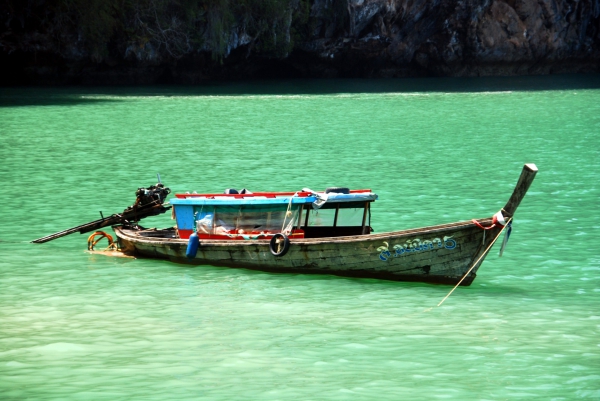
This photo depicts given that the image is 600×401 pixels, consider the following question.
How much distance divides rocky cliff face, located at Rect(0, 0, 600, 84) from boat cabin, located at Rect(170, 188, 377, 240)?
1917 inches

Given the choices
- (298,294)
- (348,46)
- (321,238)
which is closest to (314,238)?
(321,238)

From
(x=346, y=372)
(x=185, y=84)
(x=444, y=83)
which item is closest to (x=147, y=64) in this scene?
(x=185, y=84)

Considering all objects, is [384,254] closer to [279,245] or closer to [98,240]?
[279,245]

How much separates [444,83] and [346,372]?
205ft

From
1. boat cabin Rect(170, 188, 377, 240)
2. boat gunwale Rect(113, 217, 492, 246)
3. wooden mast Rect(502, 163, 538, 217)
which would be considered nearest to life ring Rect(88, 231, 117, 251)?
boat gunwale Rect(113, 217, 492, 246)

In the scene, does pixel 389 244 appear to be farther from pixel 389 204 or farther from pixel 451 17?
pixel 451 17

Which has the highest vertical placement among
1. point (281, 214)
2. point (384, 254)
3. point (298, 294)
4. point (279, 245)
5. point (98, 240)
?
point (281, 214)

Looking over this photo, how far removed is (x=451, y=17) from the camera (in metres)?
78.3

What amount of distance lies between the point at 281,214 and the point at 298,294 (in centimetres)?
201

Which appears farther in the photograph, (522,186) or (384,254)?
(384,254)

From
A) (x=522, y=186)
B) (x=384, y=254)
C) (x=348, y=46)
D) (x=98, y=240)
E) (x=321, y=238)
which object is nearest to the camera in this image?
(x=522, y=186)

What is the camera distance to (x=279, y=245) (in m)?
15.8

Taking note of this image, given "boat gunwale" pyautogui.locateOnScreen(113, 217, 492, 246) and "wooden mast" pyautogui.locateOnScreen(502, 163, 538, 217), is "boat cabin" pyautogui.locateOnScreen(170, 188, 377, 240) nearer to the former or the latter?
"boat gunwale" pyautogui.locateOnScreen(113, 217, 492, 246)

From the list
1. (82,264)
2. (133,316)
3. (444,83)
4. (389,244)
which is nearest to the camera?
(133,316)
